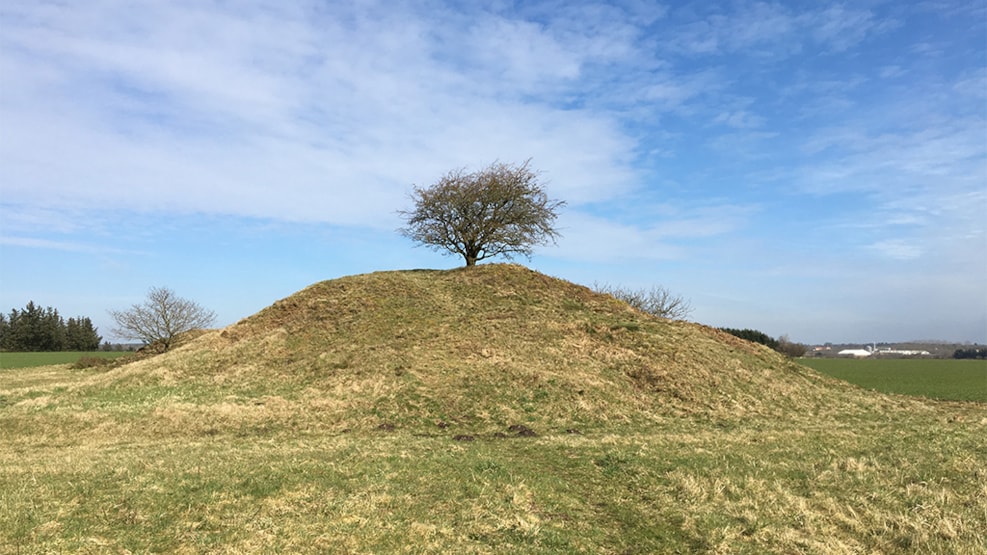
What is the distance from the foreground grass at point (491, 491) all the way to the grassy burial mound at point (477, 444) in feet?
0.18

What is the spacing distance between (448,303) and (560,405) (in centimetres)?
1259

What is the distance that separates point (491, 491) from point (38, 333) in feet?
356

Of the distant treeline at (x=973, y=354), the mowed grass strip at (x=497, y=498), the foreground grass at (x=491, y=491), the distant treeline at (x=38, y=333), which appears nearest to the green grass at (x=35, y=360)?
the distant treeline at (x=38, y=333)

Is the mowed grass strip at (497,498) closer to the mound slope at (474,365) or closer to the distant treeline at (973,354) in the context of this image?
the mound slope at (474,365)

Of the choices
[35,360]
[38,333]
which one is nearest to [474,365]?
[35,360]

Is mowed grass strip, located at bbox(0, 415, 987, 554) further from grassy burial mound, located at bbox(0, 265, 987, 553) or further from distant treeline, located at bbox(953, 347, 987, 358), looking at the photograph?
distant treeline, located at bbox(953, 347, 987, 358)

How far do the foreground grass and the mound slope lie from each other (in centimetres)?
226

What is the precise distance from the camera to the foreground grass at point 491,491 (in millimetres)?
7418

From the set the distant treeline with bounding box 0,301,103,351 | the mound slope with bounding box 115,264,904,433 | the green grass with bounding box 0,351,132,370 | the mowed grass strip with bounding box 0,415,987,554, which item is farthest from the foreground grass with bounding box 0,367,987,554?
the distant treeline with bounding box 0,301,103,351

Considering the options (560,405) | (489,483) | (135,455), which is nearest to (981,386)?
(560,405)

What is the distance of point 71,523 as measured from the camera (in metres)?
7.86

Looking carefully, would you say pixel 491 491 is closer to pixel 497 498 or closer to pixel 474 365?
pixel 497 498

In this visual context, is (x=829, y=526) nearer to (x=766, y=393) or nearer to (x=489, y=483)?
(x=489, y=483)

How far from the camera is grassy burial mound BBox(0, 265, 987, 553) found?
305 inches
